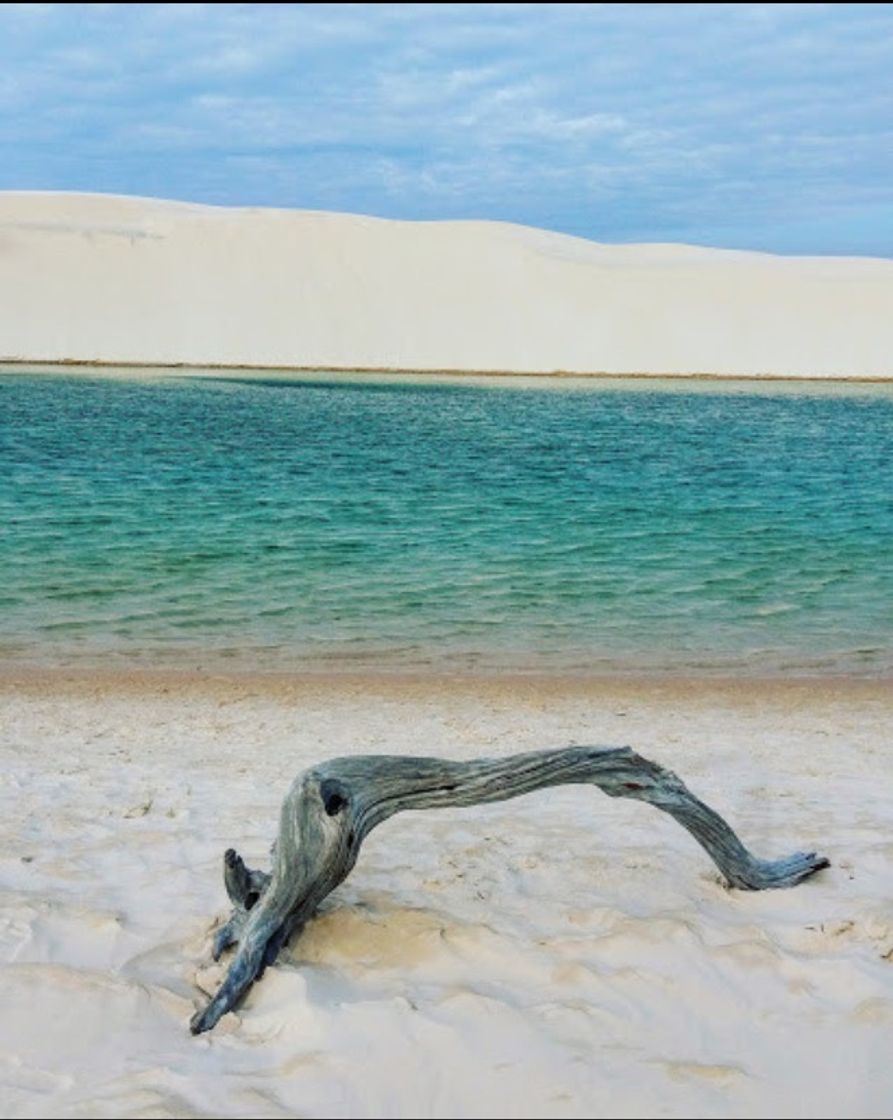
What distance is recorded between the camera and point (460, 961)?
407cm

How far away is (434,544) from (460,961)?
1157 centimetres

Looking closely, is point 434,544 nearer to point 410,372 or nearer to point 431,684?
point 431,684

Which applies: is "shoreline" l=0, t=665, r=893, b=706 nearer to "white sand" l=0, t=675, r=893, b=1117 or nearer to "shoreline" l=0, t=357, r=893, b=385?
"white sand" l=0, t=675, r=893, b=1117

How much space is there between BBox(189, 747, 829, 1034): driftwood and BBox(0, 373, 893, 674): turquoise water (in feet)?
17.7

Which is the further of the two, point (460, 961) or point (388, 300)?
point (388, 300)

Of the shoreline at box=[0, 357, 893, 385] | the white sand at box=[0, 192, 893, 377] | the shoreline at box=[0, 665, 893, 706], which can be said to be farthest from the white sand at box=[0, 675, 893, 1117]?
the white sand at box=[0, 192, 893, 377]

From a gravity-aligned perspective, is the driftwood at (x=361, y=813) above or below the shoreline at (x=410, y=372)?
below

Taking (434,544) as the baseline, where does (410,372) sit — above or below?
above

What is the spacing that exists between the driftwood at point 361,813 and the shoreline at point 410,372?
1865 inches

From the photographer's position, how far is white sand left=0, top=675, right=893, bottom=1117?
11.0ft

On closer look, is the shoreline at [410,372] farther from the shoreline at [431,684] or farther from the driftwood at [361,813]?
the driftwood at [361,813]

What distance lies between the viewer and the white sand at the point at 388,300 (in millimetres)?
61438

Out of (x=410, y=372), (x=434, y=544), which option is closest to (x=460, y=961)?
(x=434, y=544)

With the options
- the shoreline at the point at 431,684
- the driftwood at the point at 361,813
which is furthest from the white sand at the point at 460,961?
the shoreline at the point at 431,684
